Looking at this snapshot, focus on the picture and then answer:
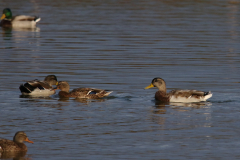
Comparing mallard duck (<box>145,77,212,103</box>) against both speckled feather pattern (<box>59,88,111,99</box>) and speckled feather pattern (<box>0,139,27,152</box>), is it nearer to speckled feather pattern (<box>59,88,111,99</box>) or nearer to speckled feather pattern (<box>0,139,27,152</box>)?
speckled feather pattern (<box>59,88,111,99</box>)

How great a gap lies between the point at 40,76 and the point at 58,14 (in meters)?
24.7

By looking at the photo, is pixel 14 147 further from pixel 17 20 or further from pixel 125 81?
pixel 17 20

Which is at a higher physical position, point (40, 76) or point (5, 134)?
point (40, 76)

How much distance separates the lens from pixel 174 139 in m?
12.7

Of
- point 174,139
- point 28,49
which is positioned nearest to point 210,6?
point 28,49

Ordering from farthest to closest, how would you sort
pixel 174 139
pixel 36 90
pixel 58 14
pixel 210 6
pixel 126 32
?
pixel 210 6, pixel 58 14, pixel 126 32, pixel 36 90, pixel 174 139

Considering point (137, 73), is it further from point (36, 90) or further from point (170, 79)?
point (36, 90)

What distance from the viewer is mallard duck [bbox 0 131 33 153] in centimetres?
1169

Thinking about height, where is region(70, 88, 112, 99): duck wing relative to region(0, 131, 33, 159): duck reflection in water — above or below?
above

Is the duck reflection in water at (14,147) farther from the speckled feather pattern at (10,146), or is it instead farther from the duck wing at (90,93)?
the duck wing at (90,93)

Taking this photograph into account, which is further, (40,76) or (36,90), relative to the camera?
(40,76)

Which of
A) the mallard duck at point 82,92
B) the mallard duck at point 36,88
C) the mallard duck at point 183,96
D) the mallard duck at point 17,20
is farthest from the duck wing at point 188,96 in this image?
the mallard duck at point 17,20

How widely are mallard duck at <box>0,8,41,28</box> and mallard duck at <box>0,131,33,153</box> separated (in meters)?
26.7

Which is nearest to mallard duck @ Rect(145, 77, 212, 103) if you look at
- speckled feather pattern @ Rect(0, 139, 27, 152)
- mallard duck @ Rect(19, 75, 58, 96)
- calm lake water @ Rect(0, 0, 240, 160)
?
calm lake water @ Rect(0, 0, 240, 160)
